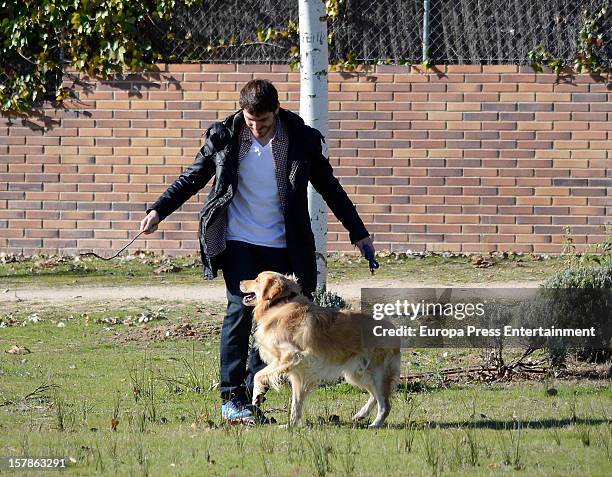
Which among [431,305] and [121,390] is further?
[431,305]

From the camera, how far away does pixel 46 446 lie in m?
6.40

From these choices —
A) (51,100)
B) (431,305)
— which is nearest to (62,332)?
(431,305)

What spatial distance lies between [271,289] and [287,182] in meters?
0.65

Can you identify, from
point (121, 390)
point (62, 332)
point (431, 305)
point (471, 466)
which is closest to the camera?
point (471, 466)

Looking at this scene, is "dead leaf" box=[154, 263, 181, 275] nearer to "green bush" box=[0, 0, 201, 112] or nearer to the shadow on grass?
"green bush" box=[0, 0, 201, 112]

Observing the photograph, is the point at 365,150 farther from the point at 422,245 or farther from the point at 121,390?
the point at 121,390

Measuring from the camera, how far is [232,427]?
689 cm

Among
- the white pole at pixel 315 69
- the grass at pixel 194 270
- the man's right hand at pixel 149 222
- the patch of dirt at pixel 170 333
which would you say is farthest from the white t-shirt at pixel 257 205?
the grass at pixel 194 270

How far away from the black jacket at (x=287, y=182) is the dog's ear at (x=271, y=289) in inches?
11.4

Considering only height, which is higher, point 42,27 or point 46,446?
point 42,27

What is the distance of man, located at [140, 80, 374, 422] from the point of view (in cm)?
699

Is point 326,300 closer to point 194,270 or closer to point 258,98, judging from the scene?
point 258,98

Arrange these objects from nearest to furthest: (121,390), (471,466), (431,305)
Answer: (471,466) → (121,390) → (431,305)

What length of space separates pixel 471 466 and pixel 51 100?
357 inches
